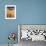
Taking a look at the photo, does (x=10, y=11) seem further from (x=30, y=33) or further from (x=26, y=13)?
(x=30, y=33)

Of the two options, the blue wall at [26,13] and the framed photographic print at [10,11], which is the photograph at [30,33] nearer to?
the blue wall at [26,13]

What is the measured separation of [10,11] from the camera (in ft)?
10.9

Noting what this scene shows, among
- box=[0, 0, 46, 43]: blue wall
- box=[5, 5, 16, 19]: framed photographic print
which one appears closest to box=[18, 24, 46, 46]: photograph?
box=[0, 0, 46, 43]: blue wall

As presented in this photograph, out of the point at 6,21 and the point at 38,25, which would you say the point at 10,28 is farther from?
the point at 38,25

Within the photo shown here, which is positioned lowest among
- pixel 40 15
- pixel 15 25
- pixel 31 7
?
pixel 15 25

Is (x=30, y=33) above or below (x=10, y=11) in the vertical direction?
below

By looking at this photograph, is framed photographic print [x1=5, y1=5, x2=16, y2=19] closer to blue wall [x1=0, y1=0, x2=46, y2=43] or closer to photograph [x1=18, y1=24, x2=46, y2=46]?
blue wall [x1=0, y1=0, x2=46, y2=43]

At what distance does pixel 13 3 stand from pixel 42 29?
1.03 meters

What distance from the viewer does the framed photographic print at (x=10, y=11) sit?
3.31m

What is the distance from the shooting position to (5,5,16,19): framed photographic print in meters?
3.31

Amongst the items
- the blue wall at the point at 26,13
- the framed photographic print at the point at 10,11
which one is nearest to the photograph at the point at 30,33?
the blue wall at the point at 26,13

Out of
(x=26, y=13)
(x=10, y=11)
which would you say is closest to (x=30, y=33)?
(x=26, y=13)

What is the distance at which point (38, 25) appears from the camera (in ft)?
10.7

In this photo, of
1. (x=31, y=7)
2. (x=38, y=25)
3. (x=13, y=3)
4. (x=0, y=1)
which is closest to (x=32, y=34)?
(x=38, y=25)
